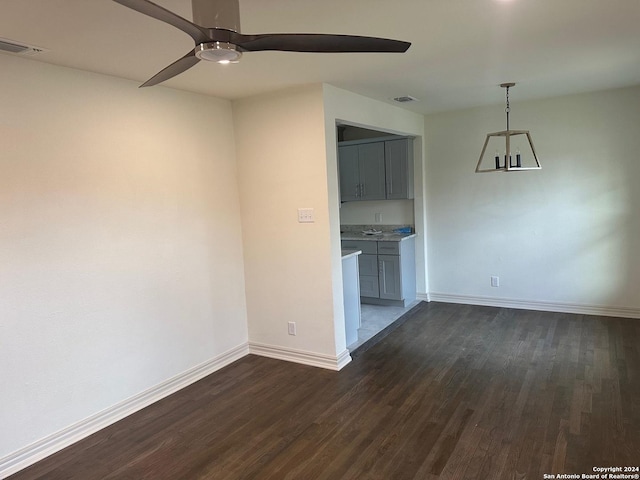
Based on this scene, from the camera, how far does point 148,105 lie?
10.5ft

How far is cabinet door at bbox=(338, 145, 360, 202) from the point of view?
5.60 metres

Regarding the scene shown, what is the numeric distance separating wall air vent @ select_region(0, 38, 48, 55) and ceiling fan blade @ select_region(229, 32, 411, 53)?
148 centimetres

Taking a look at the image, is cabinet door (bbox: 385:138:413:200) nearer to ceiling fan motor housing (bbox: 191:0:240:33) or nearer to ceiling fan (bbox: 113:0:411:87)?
ceiling fan (bbox: 113:0:411:87)

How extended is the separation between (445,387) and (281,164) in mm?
2200

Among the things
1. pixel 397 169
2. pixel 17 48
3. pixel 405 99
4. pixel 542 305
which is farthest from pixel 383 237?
pixel 17 48

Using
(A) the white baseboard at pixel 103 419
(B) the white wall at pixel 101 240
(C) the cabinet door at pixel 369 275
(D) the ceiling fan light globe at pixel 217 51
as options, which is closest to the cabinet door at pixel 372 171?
(C) the cabinet door at pixel 369 275

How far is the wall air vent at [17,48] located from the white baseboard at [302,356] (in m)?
2.82

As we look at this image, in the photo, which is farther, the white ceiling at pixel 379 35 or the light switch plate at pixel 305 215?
the light switch plate at pixel 305 215

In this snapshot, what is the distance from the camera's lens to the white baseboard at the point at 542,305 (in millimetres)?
4578

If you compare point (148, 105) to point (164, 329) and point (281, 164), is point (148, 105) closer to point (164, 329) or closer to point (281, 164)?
point (281, 164)

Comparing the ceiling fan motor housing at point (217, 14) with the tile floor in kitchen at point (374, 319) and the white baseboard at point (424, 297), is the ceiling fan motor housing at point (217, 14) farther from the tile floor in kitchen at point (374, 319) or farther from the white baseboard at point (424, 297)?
the white baseboard at point (424, 297)

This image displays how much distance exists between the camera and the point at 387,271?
524cm

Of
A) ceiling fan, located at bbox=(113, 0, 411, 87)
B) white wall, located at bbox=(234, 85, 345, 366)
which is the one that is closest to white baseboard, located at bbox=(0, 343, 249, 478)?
white wall, located at bbox=(234, 85, 345, 366)

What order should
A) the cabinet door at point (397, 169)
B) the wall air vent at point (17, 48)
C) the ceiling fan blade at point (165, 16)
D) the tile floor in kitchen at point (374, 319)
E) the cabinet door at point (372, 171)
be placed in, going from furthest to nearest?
the cabinet door at point (372, 171)
the cabinet door at point (397, 169)
the tile floor in kitchen at point (374, 319)
the wall air vent at point (17, 48)
the ceiling fan blade at point (165, 16)
